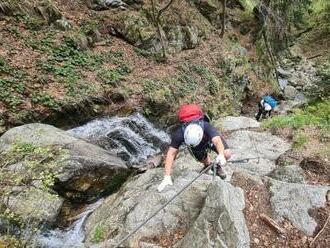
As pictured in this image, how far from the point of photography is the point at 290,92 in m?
27.1

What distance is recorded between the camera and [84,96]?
1200 cm

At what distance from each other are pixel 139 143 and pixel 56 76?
3474 mm

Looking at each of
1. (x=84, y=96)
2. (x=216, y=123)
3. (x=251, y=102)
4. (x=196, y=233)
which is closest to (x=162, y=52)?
(x=216, y=123)

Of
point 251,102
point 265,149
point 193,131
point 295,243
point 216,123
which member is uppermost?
point 193,131

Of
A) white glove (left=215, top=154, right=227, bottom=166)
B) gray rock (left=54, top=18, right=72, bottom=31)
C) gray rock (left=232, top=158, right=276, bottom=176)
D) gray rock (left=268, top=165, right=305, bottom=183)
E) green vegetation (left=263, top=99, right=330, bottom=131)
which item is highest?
gray rock (left=54, top=18, right=72, bottom=31)

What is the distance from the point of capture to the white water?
6295 mm

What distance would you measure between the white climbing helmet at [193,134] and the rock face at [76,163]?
9.24 feet

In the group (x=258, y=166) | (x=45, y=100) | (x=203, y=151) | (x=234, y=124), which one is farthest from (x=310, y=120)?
(x=45, y=100)

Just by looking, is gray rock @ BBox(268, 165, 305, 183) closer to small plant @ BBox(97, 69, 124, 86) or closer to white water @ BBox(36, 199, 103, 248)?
white water @ BBox(36, 199, 103, 248)

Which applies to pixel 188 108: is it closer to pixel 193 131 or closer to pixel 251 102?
pixel 193 131

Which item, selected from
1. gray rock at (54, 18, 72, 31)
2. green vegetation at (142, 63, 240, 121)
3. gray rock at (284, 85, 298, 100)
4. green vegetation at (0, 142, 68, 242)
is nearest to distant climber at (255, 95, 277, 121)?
green vegetation at (142, 63, 240, 121)

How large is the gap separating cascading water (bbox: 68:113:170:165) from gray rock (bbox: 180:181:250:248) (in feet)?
19.7

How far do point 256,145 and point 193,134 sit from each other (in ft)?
20.3

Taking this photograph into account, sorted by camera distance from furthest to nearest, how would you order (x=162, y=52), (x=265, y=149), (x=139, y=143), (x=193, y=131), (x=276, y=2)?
(x=276, y=2) < (x=162, y=52) < (x=139, y=143) < (x=265, y=149) < (x=193, y=131)
